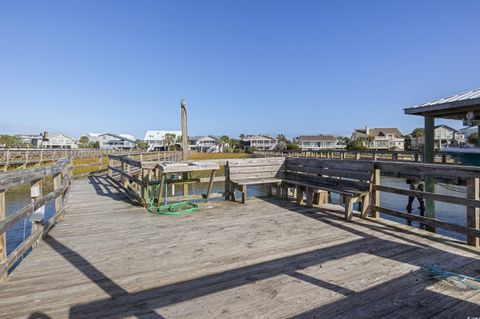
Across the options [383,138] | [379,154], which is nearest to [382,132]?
[383,138]

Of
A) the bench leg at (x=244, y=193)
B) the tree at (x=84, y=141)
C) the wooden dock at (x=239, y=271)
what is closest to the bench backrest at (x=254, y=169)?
the bench leg at (x=244, y=193)

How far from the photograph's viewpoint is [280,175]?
725cm

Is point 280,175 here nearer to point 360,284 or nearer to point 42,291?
point 360,284

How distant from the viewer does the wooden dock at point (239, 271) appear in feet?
7.54

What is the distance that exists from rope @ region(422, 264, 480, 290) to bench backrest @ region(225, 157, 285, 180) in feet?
14.2

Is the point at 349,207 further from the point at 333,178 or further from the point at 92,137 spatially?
the point at 92,137

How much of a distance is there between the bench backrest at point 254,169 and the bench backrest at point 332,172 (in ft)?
0.88

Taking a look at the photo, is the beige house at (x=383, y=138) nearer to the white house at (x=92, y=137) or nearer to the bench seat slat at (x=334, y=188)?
the bench seat slat at (x=334, y=188)

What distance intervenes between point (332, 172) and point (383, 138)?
8082 centimetres

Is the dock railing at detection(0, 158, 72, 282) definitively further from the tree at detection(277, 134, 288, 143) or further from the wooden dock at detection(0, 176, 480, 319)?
the tree at detection(277, 134, 288, 143)

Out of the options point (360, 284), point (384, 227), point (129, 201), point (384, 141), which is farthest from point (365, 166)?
point (384, 141)

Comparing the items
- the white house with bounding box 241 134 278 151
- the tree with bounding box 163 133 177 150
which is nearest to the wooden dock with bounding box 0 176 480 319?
the tree with bounding box 163 133 177 150

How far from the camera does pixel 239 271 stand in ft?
Result: 9.80

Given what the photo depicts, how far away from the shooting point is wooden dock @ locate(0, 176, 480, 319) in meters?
2.30
